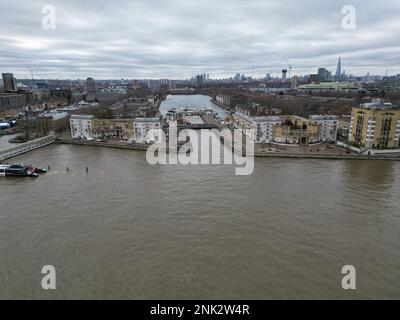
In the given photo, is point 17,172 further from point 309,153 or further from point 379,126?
point 379,126

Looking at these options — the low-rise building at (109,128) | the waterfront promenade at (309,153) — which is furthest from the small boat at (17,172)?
the low-rise building at (109,128)

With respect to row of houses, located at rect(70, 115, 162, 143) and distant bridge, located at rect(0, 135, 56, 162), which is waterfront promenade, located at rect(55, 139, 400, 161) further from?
distant bridge, located at rect(0, 135, 56, 162)

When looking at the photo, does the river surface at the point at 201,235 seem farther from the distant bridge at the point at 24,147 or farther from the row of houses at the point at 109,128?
the row of houses at the point at 109,128

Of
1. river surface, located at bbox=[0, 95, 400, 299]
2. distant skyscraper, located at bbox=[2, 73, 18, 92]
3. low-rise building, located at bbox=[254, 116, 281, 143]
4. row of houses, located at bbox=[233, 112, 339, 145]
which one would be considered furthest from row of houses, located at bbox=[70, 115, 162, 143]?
distant skyscraper, located at bbox=[2, 73, 18, 92]
